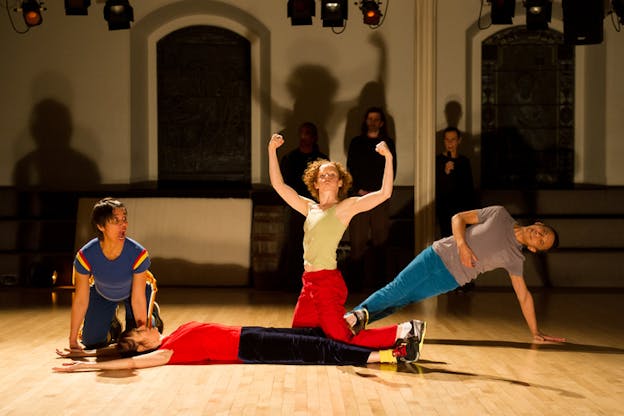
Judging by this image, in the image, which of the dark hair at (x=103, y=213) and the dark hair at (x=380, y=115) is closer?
the dark hair at (x=103, y=213)

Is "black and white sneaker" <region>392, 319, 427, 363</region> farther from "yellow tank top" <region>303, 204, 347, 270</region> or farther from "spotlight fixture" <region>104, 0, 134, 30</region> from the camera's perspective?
"spotlight fixture" <region>104, 0, 134, 30</region>

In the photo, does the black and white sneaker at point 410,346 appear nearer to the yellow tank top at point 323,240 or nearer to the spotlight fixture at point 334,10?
the yellow tank top at point 323,240

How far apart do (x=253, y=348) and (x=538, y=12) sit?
5.27 meters

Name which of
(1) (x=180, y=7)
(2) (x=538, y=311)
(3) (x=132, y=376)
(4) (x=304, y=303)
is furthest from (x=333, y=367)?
(1) (x=180, y=7)

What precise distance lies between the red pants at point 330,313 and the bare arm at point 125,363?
28.1 inches

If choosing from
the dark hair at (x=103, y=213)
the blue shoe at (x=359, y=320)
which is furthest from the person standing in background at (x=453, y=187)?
the dark hair at (x=103, y=213)

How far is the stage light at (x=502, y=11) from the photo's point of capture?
8.83 meters

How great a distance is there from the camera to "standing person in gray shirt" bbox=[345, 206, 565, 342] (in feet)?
16.7

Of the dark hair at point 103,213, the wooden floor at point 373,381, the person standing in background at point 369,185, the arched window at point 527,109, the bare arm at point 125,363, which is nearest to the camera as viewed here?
the wooden floor at point 373,381

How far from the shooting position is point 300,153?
8.18 meters

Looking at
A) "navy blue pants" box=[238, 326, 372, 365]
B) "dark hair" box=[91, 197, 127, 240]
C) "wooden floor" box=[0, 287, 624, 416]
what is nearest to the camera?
"wooden floor" box=[0, 287, 624, 416]

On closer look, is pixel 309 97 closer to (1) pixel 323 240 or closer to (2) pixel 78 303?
(1) pixel 323 240

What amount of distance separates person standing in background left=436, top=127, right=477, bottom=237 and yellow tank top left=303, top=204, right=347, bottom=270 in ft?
11.2

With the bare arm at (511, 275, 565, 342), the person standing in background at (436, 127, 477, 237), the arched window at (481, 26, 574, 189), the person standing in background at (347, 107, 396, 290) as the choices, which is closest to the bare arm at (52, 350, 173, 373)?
the bare arm at (511, 275, 565, 342)
